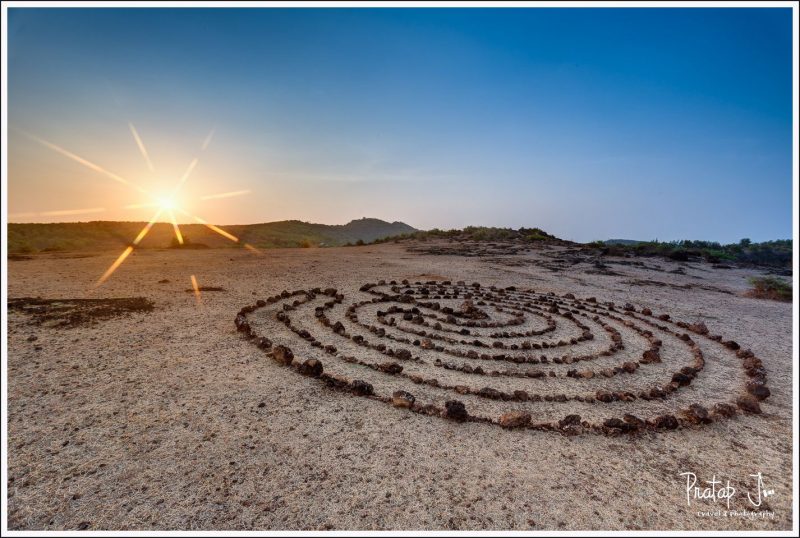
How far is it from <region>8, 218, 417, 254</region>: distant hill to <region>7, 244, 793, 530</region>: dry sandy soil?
22645 millimetres

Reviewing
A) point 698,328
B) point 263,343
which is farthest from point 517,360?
point 698,328

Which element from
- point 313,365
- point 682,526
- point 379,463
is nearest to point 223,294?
point 313,365

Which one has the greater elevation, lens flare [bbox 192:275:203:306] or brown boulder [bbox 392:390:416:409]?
lens flare [bbox 192:275:203:306]

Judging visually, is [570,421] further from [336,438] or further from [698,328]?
[698,328]

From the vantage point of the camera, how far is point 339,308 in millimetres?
10227

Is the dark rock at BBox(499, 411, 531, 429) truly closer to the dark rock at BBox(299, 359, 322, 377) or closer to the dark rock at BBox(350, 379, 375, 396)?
the dark rock at BBox(350, 379, 375, 396)

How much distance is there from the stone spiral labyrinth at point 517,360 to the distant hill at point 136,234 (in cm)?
2275

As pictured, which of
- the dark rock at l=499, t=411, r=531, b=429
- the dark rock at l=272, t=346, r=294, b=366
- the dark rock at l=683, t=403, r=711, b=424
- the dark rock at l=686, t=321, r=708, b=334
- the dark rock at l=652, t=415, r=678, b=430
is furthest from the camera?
the dark rock at l=686, t=321, r=708, b=334

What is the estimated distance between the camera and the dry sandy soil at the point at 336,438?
3330 mm

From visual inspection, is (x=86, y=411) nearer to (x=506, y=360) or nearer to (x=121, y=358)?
(x=121, y=358)

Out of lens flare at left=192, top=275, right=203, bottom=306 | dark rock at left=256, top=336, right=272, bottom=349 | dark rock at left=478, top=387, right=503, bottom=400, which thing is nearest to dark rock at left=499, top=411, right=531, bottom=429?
dark rock at left=478, top=387, right=503, bottom=400

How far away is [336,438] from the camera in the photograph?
434cm

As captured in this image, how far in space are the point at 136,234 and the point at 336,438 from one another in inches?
2192

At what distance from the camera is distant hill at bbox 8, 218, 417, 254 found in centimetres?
3117
